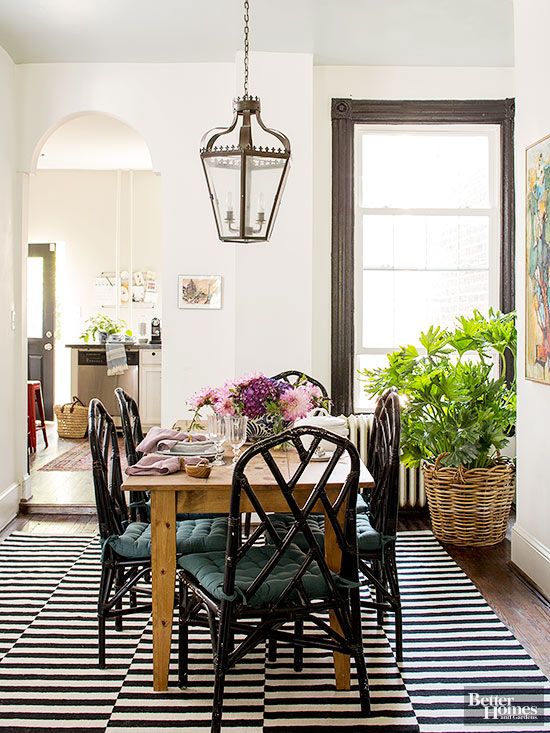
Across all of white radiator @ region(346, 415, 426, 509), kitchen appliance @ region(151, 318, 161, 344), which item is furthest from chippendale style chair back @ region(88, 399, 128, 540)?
kitchen appliance @ region(151, 318, 161, 344)

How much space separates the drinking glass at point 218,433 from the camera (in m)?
3.09

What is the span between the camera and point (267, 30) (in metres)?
4.65

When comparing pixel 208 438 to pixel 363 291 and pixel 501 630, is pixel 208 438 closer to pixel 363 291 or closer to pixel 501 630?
pixel 501 630

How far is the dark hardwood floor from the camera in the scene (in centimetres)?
327

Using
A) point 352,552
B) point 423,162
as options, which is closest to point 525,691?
point 352,552

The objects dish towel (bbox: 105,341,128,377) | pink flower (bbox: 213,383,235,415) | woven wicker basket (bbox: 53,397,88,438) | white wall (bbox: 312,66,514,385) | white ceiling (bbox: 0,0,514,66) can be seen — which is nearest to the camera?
pink flower (bbox: 213,383,235,415)

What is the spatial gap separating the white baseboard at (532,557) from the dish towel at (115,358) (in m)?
5.28

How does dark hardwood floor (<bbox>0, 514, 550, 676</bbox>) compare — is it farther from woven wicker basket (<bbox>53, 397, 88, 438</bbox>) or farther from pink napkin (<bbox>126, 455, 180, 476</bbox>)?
woven wicker basket (<bbox>53, 397, 88, 438</bbox>)

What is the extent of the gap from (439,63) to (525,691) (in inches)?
157

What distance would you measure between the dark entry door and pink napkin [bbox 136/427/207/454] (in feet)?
21.8

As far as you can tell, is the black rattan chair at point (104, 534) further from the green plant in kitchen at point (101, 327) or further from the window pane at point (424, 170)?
the green plant in kitchen at point (101, 327)

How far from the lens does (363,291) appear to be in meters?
5.45

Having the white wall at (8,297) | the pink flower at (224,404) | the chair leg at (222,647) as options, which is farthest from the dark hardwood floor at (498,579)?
the pink flower at (224,404)

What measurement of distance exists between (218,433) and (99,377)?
19.7 feet
